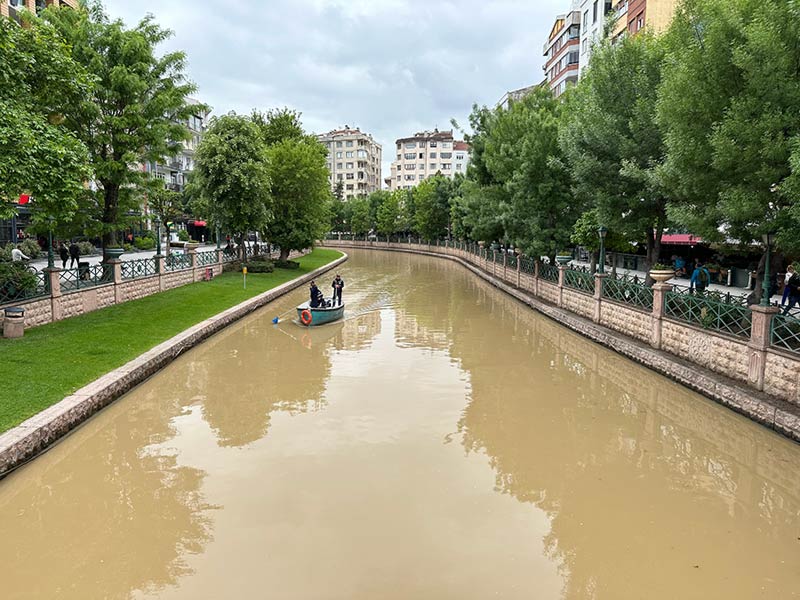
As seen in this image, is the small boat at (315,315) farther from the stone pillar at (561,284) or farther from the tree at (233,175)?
the tree at (233,175)

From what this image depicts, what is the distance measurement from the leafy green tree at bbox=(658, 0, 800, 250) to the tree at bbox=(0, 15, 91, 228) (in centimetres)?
1524

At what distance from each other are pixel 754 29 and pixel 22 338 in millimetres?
19314

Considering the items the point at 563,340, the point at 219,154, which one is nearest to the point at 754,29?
the point at 563,340

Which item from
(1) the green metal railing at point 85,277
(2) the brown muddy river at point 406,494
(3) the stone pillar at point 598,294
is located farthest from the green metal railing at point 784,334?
(1) the green metal railing at point 85,277

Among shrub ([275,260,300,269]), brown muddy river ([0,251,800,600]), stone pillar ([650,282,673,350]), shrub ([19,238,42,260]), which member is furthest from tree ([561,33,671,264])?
shrub ([19,238,42,260])

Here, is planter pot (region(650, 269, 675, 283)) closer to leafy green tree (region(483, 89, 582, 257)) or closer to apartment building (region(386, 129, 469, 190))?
leafy green tree (region(483, 89, 582, 257))

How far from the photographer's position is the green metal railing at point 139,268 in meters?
24.5

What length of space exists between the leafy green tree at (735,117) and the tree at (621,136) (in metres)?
3.71

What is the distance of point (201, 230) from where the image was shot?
2894 inches

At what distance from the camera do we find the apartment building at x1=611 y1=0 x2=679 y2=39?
3741 cm

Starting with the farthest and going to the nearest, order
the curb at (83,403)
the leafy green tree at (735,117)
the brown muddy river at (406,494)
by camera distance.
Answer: the leafy green tree at (735,117) → the curb at (83,403) → the brown muddy river at (406,494)

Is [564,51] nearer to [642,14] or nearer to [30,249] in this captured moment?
[642,14]

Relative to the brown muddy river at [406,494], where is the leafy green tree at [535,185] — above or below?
above

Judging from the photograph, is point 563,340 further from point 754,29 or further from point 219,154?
point 219,154
